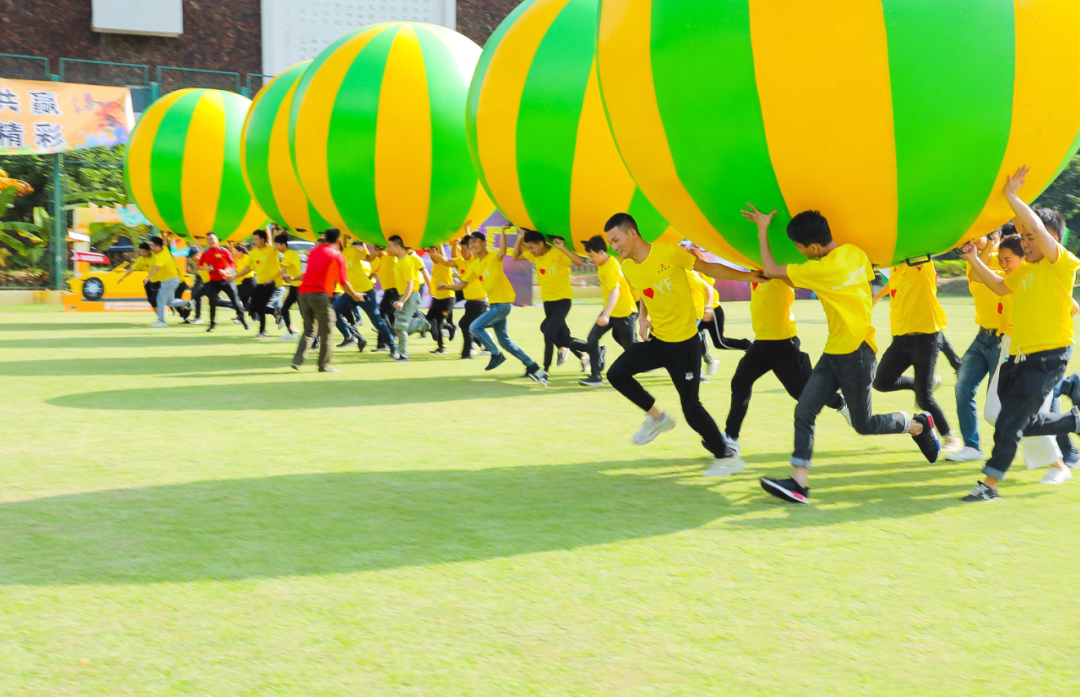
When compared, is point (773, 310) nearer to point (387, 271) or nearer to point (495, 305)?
point (495, 305)

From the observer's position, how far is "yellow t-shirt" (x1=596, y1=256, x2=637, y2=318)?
29.1 ft

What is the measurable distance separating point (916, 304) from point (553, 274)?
3886mm

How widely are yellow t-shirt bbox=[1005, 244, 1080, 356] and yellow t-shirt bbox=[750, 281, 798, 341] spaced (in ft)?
3.87

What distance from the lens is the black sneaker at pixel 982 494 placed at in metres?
5.07

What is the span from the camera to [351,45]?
30.7ft

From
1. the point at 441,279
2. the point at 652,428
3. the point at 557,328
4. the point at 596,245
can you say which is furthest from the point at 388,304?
the point at 652,428

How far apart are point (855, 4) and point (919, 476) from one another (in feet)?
8.86

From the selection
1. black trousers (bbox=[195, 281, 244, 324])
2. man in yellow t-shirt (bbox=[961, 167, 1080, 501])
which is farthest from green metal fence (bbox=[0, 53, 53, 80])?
man in yellow t-shirt (bbox=[961, 167, 1080, 501])

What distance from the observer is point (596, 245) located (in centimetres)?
684

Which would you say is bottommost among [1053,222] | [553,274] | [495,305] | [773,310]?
[495,305]

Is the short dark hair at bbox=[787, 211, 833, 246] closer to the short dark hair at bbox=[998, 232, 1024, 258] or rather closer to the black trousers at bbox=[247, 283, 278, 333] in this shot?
the short dark hair at bbox=[998, 232, 1024, 258]

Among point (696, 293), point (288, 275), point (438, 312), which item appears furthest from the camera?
point (288, 275)

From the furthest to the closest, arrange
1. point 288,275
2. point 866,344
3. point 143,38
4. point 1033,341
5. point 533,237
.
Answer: point 143,38 → point 288,275 → point 533,237 → point 1033,341 → point 866,344

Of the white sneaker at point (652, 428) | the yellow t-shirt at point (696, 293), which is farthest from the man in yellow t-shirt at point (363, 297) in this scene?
the white sneaker at point (652, 428)
